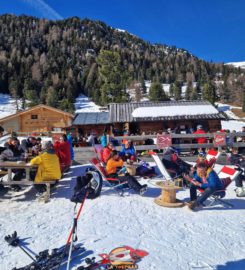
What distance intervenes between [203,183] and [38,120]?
40044mm

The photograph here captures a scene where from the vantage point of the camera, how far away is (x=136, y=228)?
5.51 meters

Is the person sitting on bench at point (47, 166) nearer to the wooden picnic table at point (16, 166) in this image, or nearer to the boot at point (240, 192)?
the wooden picnic table at point (16, 166)

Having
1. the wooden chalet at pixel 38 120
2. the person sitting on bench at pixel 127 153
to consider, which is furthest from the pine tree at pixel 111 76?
the person sitting on bench at pixel 127 153

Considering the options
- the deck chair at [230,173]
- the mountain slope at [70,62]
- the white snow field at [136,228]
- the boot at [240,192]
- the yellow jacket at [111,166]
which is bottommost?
the white snow field at [136,228]

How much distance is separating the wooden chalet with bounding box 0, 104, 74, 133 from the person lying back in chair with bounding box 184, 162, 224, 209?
37903mm

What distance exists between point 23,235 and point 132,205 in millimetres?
2619

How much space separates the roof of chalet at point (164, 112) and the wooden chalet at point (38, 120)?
1960 centimetres

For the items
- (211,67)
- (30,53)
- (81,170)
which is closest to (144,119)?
(81,170)

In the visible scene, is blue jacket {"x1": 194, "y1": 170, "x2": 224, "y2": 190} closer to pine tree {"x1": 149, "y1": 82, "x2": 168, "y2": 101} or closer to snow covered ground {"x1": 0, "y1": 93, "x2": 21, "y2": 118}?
pine tree {"x1": 149, "y1": 82, "x2": 168, "y2": 101}

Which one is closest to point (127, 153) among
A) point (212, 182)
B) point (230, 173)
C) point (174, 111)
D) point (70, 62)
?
point (230, 173)

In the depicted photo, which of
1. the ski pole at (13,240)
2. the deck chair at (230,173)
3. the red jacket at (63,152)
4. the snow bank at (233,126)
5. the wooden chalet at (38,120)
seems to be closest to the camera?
the ski pole at (13,240)

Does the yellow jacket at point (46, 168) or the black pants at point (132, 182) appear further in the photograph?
the black pants at point (132, 182)

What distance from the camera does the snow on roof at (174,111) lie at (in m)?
23.8

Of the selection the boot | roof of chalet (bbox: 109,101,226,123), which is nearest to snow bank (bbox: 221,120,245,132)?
roof of chalet (bbox: 109,101,226,123)
